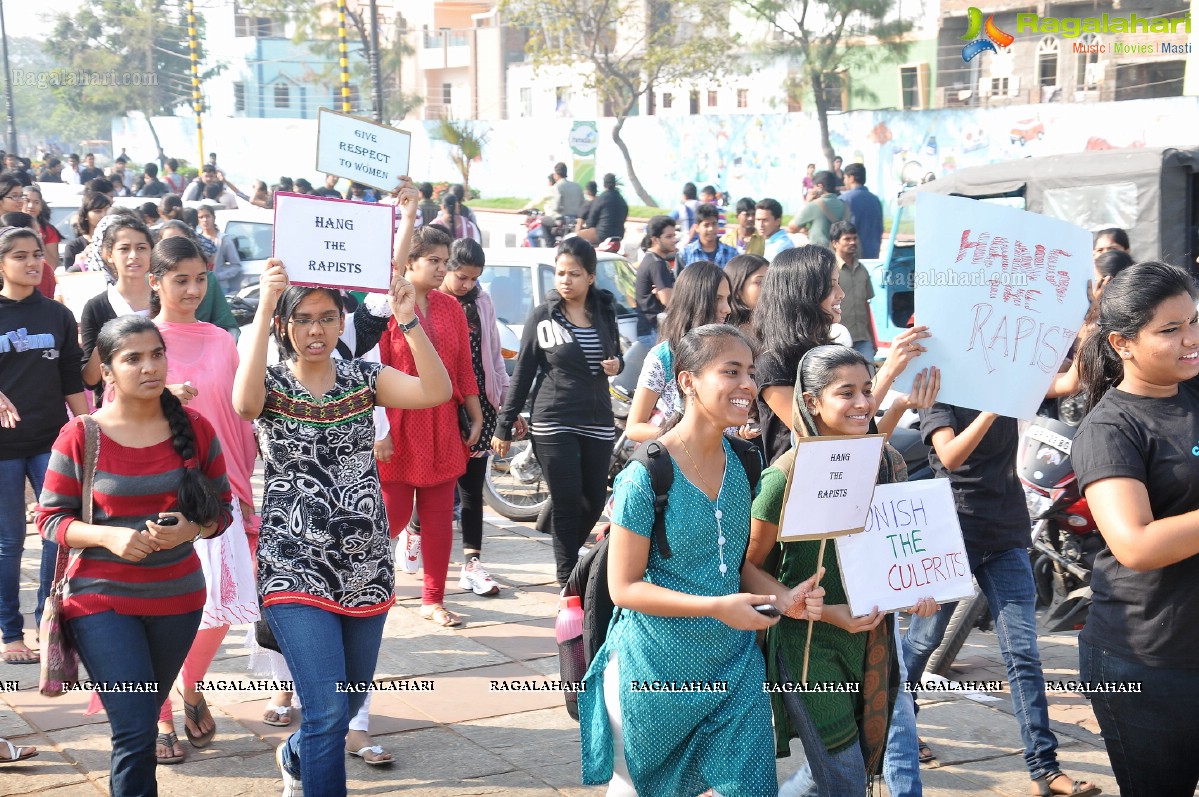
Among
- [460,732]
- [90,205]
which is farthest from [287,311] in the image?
[90,205]

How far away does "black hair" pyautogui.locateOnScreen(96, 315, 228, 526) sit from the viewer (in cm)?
388

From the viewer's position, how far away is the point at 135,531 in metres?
3.71

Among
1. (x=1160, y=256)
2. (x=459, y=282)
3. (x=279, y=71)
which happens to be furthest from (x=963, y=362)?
(x=279, y=71)

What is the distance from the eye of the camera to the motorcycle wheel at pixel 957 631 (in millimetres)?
5133

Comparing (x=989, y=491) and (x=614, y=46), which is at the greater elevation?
(x=614, y=46)

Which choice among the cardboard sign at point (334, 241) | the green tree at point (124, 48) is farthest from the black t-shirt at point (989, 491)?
the green tree at point (124, 48)

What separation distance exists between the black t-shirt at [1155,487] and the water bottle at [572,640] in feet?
4.71

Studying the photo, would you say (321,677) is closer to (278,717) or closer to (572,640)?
(572,640)

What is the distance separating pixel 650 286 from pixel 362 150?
5014mm

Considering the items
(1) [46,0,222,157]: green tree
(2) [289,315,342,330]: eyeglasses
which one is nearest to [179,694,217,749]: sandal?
(2) [289,315,342,330]: eyeglasses

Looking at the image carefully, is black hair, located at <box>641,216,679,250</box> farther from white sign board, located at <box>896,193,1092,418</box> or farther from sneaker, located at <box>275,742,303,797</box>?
sneaker, located at <box>275,742,303,797</box>

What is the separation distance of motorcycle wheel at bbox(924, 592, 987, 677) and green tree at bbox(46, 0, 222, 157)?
184ft

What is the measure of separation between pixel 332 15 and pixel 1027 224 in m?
56.8

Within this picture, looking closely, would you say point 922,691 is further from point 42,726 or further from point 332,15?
point 332,15
